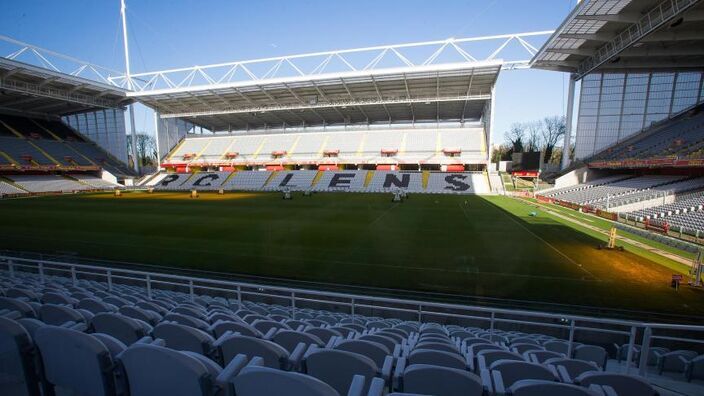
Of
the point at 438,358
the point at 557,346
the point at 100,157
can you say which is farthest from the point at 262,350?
the point at 100,157

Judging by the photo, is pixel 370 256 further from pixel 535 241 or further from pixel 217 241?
pixel 535 241

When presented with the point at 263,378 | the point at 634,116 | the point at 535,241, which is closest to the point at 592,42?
the point at 634,116

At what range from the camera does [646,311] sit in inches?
312

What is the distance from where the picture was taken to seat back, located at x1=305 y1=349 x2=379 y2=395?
204 cm

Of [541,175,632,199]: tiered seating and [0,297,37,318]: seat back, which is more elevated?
[541,175,632,199]: tiered seating

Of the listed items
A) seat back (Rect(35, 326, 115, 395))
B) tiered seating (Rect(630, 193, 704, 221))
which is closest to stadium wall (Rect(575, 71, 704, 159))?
tiered seating (Rect(630, 193, 704, 221))

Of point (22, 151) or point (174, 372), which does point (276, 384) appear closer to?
point (174, 372)

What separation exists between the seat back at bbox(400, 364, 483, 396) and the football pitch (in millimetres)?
7447

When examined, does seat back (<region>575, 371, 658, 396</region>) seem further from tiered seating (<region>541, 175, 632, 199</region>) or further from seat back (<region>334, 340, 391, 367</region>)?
tiered seating (<region>541, 175, 632, 199</region>)

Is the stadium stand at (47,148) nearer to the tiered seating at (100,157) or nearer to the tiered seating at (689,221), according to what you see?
the tiered seating at (100,157)

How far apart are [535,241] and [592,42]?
23.5 meters

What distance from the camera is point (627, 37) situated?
22984mm

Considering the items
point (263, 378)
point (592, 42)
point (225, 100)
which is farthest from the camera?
point (225, 100)

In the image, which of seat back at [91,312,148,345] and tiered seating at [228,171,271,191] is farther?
tiered seating at [228,171,271,191]
